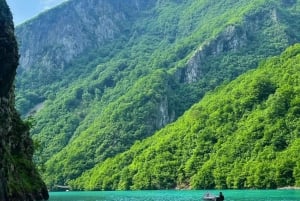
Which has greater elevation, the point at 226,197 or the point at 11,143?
the point at 11,143

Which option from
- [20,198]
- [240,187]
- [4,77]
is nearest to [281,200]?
[20,198]

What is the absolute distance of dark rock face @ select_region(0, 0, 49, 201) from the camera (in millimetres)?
90875

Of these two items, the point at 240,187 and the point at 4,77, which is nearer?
the point at 4,77

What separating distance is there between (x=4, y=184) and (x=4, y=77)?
55.9 feet

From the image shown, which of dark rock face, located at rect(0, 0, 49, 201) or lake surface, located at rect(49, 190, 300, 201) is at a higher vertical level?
dark rock face, located at rect(0, 0, 49, 201)

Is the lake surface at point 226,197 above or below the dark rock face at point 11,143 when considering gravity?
below

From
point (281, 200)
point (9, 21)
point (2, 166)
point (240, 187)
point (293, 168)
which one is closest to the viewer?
point (2, 166)

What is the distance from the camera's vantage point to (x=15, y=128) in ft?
387

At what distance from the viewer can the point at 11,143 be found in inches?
4397

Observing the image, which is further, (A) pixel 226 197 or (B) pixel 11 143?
(A) pixel 226 197

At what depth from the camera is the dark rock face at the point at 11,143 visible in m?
90.9

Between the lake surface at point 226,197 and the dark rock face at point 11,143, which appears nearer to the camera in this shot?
the dark rock face at point 11,143

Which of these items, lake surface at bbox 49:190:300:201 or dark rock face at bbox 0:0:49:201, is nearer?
dark rock face at bbox 0:0:49:201

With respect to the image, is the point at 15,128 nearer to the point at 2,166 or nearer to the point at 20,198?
the point at 20,198
